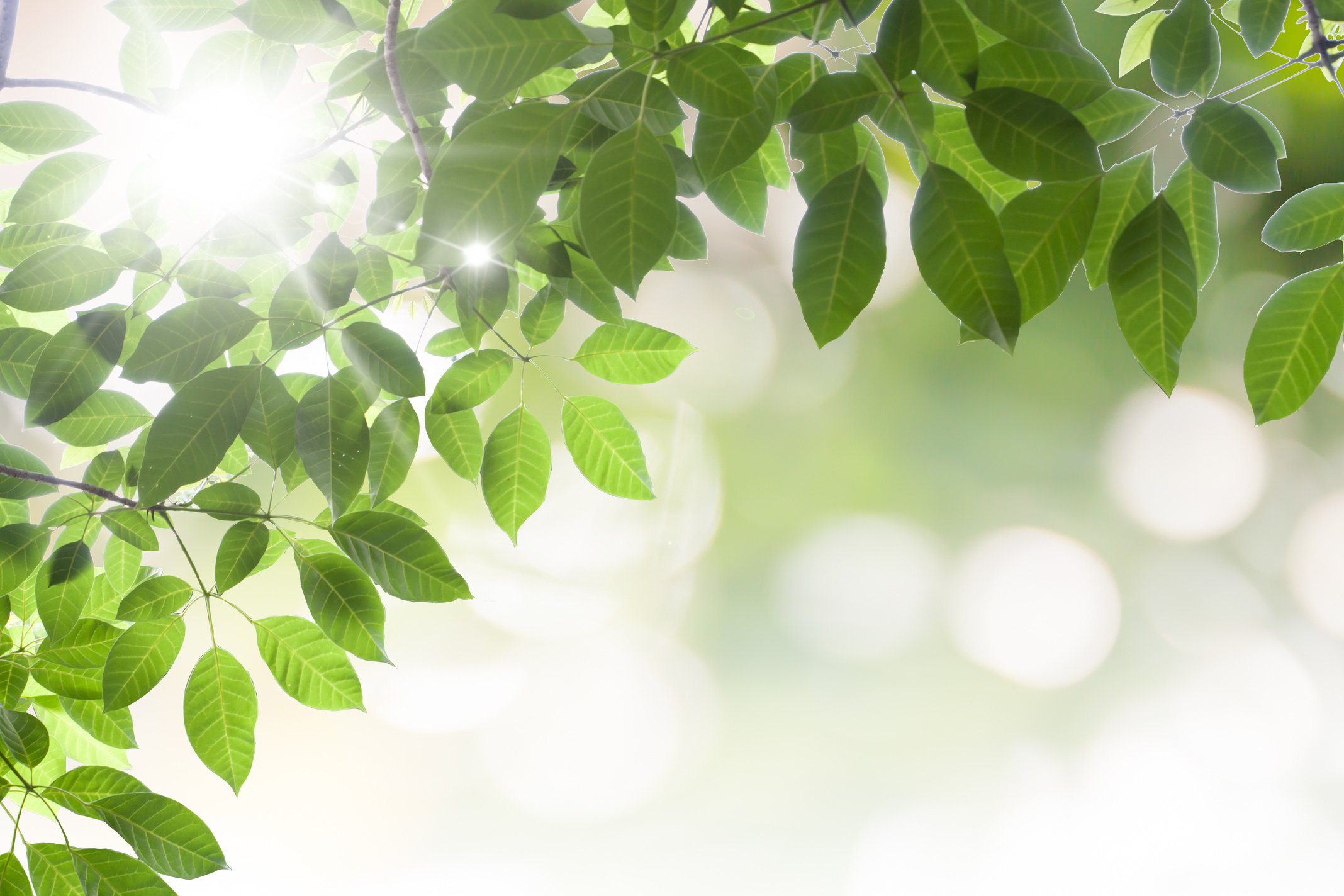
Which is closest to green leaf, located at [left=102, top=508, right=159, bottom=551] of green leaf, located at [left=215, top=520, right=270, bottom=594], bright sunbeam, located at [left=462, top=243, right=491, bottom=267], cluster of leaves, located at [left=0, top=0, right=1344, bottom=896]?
cluster of leaves, located at [left=0, top=0, right=1344, bottom=896]

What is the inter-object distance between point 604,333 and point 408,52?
0.32 metres

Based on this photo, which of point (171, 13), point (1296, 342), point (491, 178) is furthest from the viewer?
point (171, 13)

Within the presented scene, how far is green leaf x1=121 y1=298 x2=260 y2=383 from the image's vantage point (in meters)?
0.50

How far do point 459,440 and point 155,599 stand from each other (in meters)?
0.26

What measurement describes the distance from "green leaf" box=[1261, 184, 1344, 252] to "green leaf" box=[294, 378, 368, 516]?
0.58m

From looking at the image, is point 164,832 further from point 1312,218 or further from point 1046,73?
point 1312,218

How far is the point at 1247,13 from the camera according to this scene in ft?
1.66

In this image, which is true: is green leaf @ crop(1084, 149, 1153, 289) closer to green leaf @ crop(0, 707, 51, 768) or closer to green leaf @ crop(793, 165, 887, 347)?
green leaf @ crop(793, 165, 887, 347)

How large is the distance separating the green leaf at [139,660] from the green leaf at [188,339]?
21cm

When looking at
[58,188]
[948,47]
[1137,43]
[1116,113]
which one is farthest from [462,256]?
[1137,43]

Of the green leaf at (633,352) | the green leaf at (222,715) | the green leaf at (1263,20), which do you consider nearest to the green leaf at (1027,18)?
the green leaf at (1263,20)

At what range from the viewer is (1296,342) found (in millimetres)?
438

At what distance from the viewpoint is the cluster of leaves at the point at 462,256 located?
1.19 feet

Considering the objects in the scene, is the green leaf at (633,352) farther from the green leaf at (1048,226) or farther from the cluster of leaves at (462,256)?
the green leaf at (1048,226)
